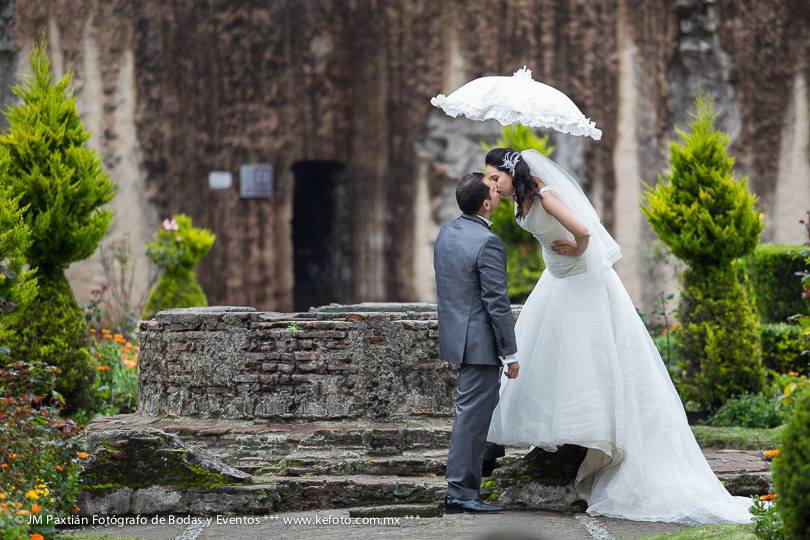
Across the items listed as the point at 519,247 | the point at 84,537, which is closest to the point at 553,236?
the point at 84,537

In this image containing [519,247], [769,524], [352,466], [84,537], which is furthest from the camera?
[519,247]

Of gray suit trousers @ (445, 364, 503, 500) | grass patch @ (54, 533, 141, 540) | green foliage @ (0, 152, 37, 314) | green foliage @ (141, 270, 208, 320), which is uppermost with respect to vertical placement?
green foliage @ (0, 152, 37, 314)

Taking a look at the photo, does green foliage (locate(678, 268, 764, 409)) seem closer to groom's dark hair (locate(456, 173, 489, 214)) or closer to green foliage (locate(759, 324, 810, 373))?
green foliage (locate(759, 324, 810, 373))

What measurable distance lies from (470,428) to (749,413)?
422 centimetres

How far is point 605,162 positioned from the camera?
16047mm

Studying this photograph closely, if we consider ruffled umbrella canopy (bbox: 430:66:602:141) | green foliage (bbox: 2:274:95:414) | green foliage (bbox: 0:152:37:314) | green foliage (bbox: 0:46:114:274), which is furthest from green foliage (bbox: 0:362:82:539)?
green foliage (bbox: 0:46:114:274)

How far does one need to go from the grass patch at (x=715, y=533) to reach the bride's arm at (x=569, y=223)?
1.53 m

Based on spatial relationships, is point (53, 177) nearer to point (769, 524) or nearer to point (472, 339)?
point (472, 339)

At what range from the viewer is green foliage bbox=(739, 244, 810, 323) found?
11792 mm

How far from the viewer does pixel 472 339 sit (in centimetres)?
633

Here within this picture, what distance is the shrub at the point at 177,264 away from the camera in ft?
42.2

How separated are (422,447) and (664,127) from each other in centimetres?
979

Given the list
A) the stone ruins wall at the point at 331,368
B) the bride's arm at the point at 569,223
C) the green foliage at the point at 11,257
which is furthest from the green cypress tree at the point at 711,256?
the green foliage at the point at 11,257

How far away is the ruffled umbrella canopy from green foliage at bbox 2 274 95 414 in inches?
152
